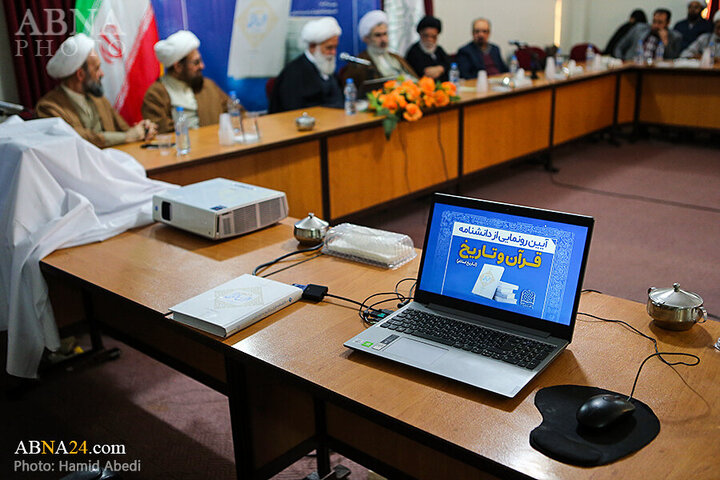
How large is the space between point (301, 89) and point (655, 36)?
14.6ft

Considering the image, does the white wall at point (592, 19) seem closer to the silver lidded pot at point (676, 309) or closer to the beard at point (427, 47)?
the beard at point (427, 47)

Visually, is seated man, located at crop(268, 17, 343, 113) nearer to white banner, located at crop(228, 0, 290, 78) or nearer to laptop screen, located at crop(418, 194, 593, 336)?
white banner, located at crop(228, 0, 290, 78)

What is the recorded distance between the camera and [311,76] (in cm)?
505

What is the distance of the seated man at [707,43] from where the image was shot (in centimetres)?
640

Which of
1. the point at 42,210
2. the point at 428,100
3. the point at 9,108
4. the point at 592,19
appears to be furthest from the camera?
the point at 592,19

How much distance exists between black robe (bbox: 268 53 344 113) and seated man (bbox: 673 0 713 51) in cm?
496

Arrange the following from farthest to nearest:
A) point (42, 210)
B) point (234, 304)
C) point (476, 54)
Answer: point (476, 54)
point (42, 210)
point (234, 304)

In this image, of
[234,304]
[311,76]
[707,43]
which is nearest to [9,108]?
[234,304]

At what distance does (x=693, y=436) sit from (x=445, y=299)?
0.55 metres

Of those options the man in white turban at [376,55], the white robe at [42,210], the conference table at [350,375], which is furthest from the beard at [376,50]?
the conference table at [350,375]

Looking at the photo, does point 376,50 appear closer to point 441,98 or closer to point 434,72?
point 434,72

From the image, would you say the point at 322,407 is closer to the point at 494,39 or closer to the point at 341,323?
the point at 341,323

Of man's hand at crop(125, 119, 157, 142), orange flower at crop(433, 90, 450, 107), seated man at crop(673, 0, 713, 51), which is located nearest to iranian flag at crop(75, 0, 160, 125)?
man's hand at crop(125, 119, 157, 142)

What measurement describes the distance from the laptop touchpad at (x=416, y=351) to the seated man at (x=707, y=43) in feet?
20.6
